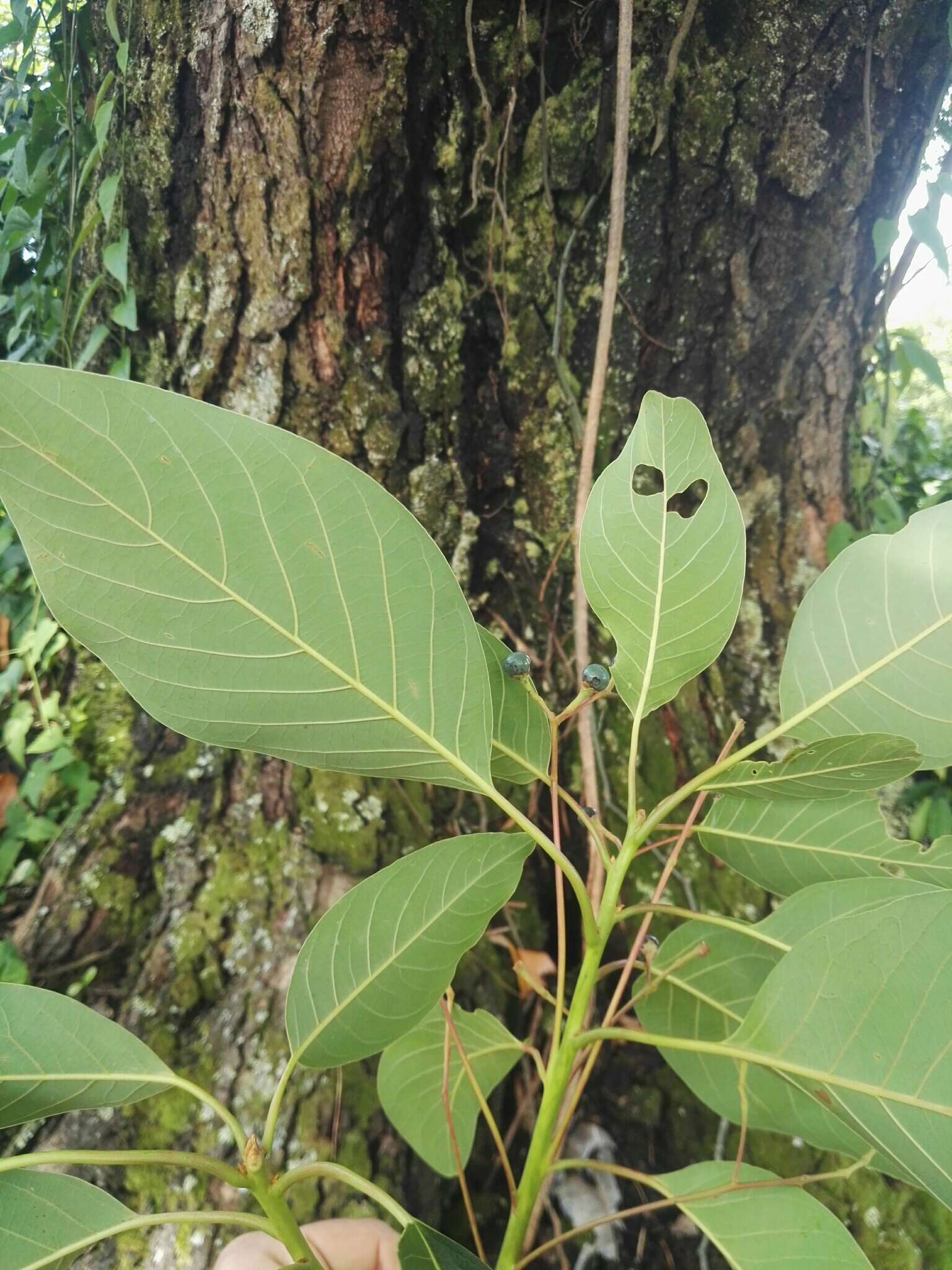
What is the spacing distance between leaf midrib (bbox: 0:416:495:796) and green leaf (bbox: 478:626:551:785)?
7 centimetres

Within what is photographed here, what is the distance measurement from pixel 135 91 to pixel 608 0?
0.68 metres

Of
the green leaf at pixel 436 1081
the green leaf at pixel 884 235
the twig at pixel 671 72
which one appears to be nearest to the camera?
the green leaf at pixel 436 1081

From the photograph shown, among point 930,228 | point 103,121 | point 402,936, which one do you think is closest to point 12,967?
point 402,936

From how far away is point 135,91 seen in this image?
1.06 m

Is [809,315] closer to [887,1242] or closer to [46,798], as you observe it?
[887,1242]

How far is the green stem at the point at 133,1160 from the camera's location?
0.42 meters

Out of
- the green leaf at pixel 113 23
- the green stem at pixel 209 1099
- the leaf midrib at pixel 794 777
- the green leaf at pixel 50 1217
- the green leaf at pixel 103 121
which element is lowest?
the green leaf at pixel 50 1217

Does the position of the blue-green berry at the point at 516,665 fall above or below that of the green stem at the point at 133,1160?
above

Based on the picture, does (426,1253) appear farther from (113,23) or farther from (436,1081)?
(113,23)

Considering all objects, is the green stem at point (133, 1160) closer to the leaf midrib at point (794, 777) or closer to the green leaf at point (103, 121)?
the leaf midrib at point (794, 777)

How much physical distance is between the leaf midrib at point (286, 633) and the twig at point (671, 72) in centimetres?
97

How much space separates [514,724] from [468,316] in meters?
0.78

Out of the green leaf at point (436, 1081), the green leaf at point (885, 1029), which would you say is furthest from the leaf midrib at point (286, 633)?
the green leaf at point (436, 1081)

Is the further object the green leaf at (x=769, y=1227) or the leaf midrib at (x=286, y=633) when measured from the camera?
the green leaf at (x=769, y=1227)
